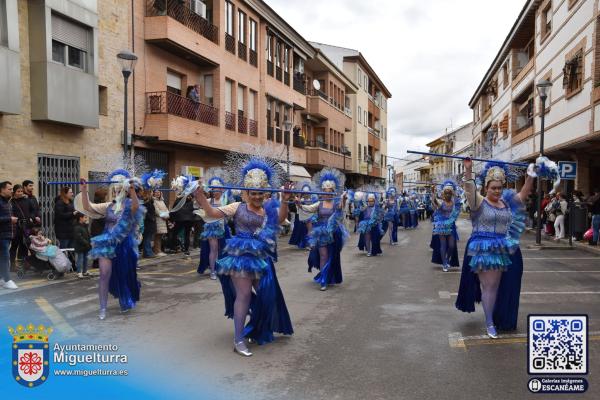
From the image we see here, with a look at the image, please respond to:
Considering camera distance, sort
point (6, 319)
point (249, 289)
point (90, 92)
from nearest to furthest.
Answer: point (249, 289)
point (6, 319)
point (90, 92)

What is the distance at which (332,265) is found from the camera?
990cm

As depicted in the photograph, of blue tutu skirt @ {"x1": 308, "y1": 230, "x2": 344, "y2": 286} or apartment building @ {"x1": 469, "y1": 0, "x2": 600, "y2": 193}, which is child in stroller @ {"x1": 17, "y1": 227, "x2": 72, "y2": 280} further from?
apartment building @ {"x1": 469, "y1": 0, "x2": 600, "y2": 193}

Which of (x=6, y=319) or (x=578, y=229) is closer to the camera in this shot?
(x=6, y=319)

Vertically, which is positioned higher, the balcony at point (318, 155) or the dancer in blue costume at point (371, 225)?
the balcony at point (318, 155)

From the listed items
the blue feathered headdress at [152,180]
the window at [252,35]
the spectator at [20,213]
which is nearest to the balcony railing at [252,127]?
the window at [252,35]

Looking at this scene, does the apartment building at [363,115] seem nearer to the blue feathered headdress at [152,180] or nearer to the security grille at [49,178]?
the security grille at [49,178]

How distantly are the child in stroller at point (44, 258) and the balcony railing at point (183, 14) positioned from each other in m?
10.6

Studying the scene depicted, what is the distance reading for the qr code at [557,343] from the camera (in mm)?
4258

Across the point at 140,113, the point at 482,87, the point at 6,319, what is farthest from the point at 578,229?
the point at 482,87

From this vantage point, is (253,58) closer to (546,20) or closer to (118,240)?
(546,20)

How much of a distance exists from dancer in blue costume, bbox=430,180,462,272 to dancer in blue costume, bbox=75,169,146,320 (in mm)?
6968

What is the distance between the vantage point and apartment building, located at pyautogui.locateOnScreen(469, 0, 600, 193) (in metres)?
17.2

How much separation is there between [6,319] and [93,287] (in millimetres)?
2502

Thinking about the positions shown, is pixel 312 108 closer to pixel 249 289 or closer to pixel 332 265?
pixel 332 265
